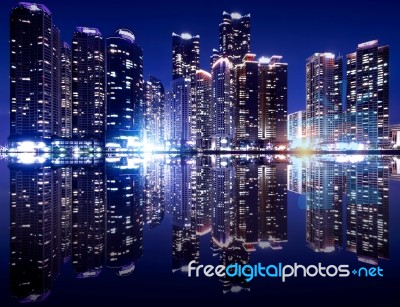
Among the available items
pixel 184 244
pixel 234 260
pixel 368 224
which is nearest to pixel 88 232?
pixel 184 244

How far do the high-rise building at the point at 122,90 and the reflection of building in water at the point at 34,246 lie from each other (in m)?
145

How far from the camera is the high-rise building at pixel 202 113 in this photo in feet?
599

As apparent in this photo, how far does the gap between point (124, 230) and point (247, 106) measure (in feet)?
579

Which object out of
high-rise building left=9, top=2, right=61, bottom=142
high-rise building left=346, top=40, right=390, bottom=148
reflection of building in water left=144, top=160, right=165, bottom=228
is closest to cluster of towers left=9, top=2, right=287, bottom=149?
high-rise building left=9, top=2, right=61, bottom=142

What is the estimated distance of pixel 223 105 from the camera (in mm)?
173500

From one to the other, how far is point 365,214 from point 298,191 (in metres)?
5.81

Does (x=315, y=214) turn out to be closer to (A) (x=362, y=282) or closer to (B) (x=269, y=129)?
(A) (x=362, y=282)

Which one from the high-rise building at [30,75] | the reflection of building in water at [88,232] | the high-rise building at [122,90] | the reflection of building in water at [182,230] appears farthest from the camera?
the high-rise building at [122,90]

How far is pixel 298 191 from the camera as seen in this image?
54.0 feet

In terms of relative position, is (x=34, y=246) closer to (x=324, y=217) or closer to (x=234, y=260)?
(x=234, y=260)

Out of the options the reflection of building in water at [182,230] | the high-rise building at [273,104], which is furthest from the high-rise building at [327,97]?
the reflection of building in water at [182,230]

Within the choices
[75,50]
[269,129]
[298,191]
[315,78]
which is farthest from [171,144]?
[298,191]

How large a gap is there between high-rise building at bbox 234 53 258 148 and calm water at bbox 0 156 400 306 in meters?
165

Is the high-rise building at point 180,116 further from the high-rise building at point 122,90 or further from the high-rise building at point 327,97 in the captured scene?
the high-rise building at point 327,97
